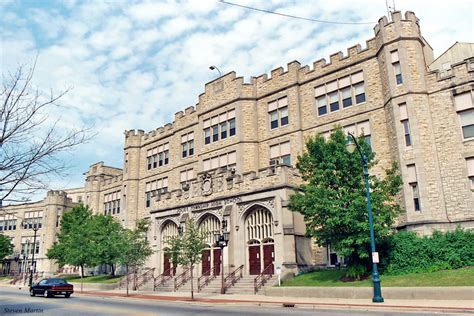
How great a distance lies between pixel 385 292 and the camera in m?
19.8

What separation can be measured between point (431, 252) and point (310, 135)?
44.3 ft

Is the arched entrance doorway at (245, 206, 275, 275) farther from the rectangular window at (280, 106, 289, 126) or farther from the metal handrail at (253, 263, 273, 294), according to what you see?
the rectangular window at (280, 106, 289, 126)

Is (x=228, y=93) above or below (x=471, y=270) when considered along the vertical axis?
above

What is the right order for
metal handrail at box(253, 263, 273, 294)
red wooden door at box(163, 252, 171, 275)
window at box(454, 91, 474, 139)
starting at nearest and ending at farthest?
metal handrail at box(253, 263, 273, 294), window at box(454, 91, 474, 139), red wooden door at box(163, 252, 171, 275)

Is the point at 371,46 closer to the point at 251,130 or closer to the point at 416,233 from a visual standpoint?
the point at 251,130

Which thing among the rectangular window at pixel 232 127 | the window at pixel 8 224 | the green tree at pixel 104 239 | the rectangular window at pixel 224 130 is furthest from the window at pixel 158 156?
the window at pixel 8 224

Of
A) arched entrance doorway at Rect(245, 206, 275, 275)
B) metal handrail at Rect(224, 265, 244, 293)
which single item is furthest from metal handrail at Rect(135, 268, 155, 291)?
arched entrance doorway at Rect(245, 206, 275, 275)

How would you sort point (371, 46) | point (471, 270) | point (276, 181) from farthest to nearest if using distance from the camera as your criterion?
point (371, 46)
point (276, 181)
point (471, 270)

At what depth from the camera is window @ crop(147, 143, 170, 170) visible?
4724 centimetres

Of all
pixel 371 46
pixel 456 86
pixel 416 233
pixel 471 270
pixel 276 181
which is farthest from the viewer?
pixel 371 46

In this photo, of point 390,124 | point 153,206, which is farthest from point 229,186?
point 390,124

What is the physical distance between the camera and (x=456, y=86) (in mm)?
27094

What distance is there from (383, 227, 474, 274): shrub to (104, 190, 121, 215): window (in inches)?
1525

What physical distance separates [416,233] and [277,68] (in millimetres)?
18652
